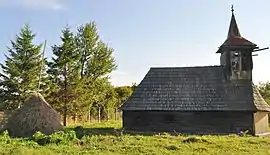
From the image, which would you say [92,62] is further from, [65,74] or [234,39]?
[234,39]

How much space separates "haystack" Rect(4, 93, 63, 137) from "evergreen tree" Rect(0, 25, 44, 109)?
447 inches

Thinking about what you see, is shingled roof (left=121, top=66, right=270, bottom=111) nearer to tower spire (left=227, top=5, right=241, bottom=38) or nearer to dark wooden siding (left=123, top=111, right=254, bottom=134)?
dark wooden siding (left=123, top=111, right=254, bottom=134)

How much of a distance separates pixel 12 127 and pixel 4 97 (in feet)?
39.7

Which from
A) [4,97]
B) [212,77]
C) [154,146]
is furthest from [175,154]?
[4,97]

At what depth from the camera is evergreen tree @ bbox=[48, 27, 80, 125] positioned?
3781 centimetres

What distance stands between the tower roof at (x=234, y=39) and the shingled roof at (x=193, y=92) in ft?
6.66

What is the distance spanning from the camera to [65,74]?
38125 mm

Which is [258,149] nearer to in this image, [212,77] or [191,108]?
[191,108]

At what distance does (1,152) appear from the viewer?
15422 millimetres

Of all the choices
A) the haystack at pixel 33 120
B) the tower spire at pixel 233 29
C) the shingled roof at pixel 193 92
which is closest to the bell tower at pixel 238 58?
the shingled roof at pixel 193 92

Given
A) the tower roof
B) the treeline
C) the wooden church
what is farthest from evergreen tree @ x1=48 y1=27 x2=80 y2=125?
the tower roof

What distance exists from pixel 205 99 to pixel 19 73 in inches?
688

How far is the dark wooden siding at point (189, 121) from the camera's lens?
89.1 feet

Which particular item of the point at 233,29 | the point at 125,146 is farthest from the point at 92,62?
the point at 125,146
